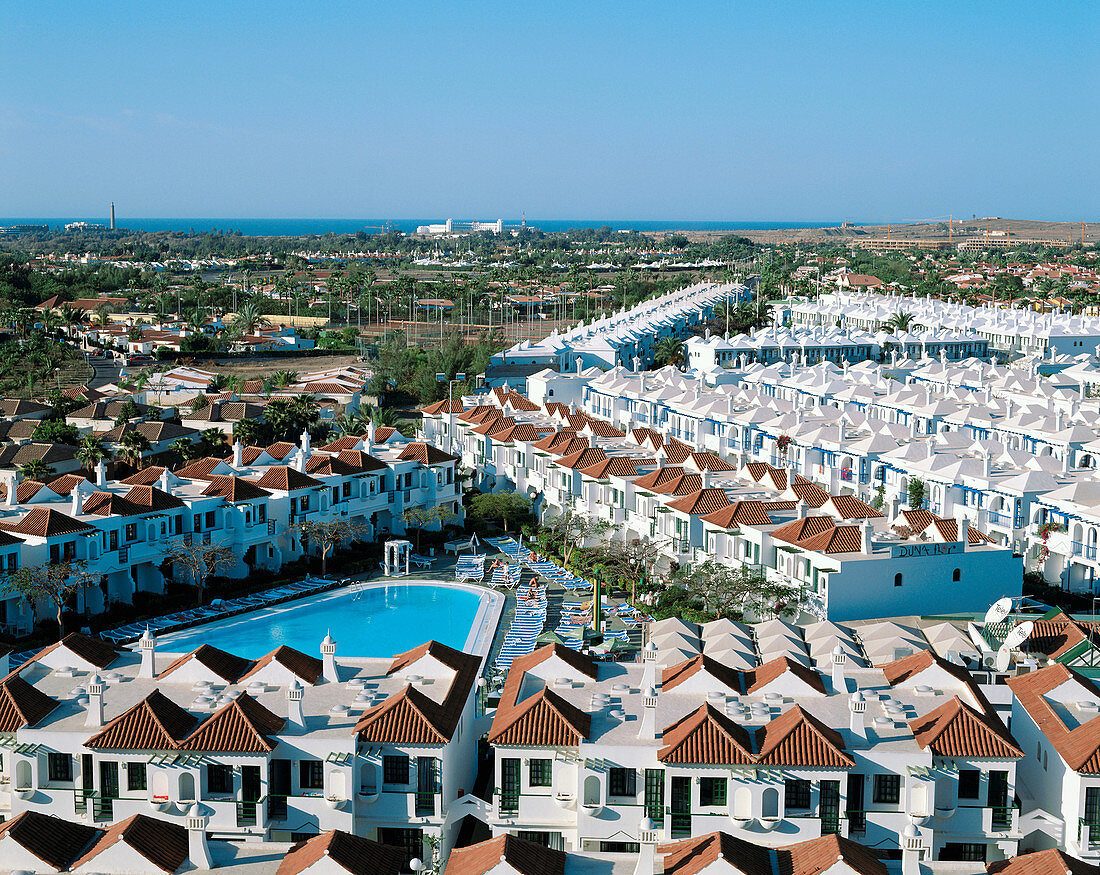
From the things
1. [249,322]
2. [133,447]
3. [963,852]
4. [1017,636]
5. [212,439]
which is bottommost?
[963,852]

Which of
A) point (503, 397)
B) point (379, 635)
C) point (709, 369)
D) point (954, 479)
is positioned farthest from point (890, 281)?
point (379, 635)

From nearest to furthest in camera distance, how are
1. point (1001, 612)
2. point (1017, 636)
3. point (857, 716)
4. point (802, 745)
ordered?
point (802, 745) → point (857, 716) → point (1017, 636) → point (1001, 612)

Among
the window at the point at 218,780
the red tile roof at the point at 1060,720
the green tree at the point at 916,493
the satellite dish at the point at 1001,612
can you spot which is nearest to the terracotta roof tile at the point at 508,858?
the window at the point at 218,780

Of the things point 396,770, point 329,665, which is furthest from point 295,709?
point 329,665

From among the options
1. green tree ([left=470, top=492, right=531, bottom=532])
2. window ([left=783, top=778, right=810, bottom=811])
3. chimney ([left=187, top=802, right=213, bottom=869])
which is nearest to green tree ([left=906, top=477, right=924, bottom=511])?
green tree ([left=470, top=492, right=531, bottom=532])

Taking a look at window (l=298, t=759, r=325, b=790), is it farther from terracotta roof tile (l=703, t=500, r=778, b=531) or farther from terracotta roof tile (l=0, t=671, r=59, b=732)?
terracotta roof tile (l=703, t=500, r=778, b=531)

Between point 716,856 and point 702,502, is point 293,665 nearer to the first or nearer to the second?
point 716,856
